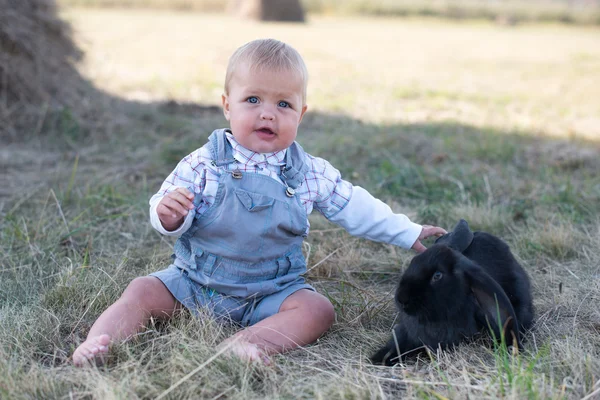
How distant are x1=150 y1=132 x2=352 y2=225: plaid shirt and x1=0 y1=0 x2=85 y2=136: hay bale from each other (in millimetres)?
3465

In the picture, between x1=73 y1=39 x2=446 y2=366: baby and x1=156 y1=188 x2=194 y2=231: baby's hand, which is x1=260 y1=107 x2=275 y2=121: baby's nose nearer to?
x1=73 y1=39 x2=446 y2=366: baby

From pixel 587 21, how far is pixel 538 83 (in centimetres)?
1515

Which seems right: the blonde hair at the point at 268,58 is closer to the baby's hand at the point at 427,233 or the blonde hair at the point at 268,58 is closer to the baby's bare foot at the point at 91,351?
the baby's hand at the point at 427,233

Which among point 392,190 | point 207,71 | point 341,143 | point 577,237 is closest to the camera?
point 577,237

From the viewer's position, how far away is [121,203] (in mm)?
3764

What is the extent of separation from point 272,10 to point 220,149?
18.1 metres

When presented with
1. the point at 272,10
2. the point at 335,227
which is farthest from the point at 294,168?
the point at 272,10

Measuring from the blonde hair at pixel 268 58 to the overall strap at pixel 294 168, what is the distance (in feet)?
0.83

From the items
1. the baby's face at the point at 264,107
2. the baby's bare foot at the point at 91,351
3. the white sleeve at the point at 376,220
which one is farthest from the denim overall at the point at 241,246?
the baby's bare foot at the point at 91,351

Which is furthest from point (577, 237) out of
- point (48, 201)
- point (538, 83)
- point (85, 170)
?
point (538, 83)

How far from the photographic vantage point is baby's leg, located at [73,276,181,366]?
2.00 m

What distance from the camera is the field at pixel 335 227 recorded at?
191 cm

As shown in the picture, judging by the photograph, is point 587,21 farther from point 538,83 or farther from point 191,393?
point 191,393

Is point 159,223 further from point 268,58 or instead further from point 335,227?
point 335,227
